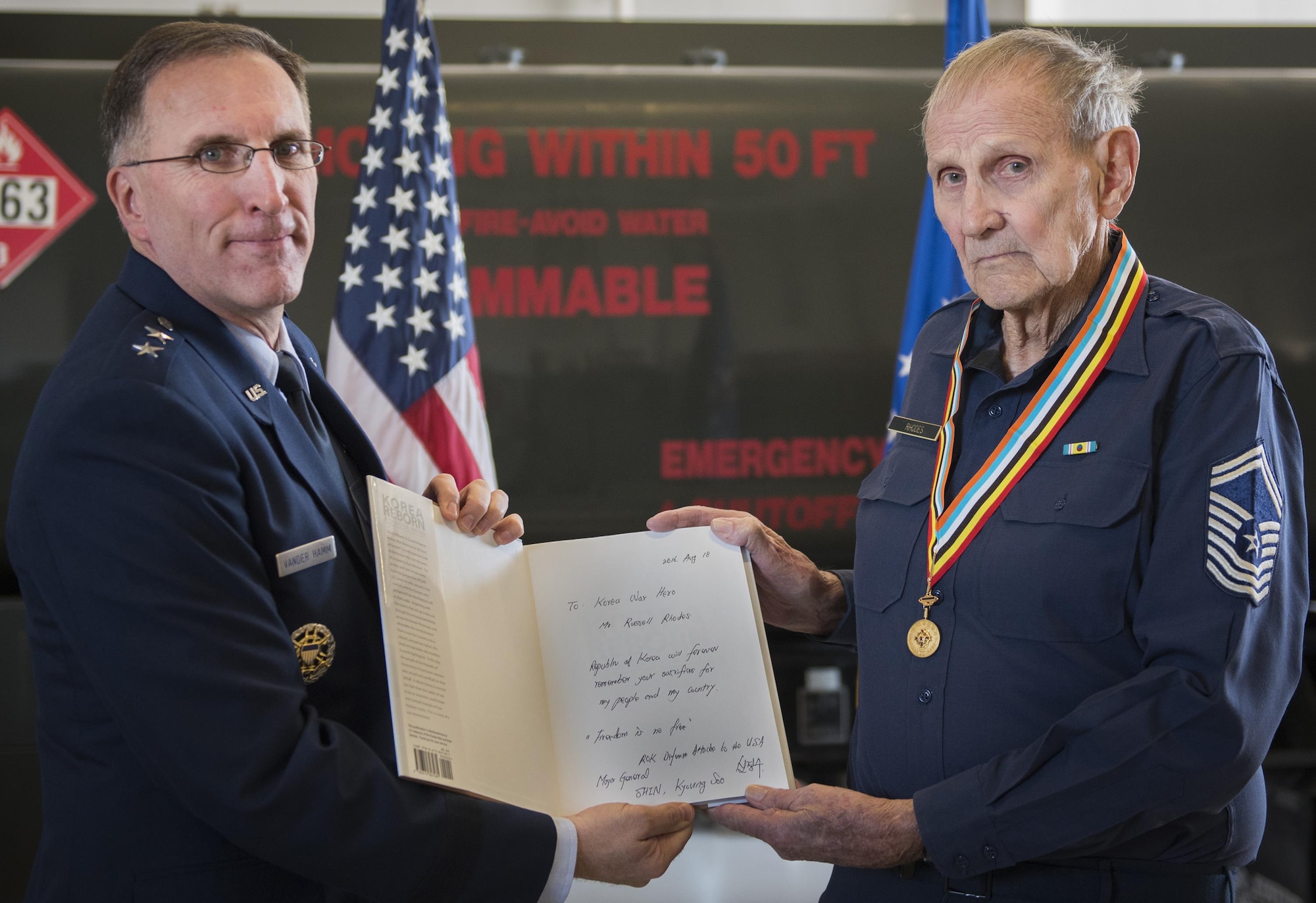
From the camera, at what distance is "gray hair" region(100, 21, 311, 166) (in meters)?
1.60

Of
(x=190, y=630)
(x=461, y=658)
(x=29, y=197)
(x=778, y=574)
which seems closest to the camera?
(x=190, y=630)

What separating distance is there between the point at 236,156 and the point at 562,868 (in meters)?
1.17

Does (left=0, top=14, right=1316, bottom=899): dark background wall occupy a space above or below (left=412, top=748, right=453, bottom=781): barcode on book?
above

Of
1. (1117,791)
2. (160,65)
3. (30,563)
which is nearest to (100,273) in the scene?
(160,65)

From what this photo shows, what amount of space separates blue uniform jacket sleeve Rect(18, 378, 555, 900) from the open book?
262 millimetres

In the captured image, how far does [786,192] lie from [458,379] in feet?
3.69

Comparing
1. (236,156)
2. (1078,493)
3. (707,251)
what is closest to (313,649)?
(236,156)

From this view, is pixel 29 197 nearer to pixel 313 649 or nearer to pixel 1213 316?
pixel 313 649

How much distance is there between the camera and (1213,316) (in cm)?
163

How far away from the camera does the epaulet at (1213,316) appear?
5.18 ft

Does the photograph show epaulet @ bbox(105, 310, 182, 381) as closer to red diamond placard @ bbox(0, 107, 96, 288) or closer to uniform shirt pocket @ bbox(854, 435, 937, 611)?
uniform shirt pocket @ bbox(854, 435, 937, 611)

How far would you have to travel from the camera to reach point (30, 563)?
57.1 inches

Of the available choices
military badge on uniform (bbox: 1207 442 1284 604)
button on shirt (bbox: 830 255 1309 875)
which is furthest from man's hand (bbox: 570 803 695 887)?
military badge on uniform (bbox: 1207 442 1284 604)

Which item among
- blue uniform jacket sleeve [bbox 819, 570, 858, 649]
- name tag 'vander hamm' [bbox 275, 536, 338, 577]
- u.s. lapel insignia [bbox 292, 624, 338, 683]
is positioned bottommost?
blue uniform jacket sleeve [bbox 819, 570, 858, 649]
